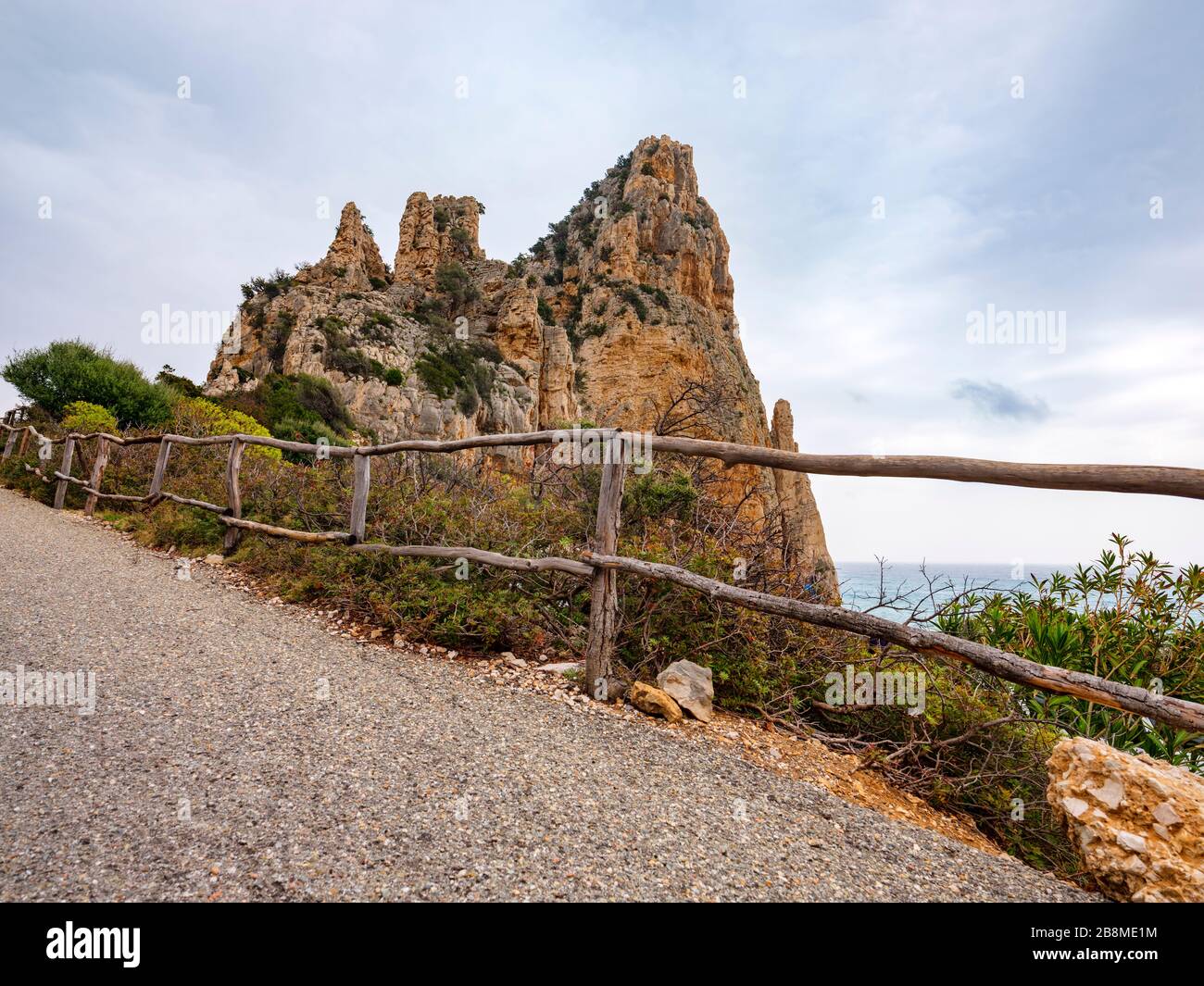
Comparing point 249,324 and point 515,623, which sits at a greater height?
point 249,324

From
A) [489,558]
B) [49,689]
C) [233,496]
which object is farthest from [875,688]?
[233,496]

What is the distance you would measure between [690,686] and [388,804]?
1.84 m

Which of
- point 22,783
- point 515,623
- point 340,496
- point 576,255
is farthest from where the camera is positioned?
point 576,255

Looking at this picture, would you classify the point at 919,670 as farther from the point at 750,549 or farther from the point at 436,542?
the point at 436,542

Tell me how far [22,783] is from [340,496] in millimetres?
3920

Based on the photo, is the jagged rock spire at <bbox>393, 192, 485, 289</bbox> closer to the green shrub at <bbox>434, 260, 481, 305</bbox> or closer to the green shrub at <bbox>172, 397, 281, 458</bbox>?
the green shrub at <bbox>434, 260, 481, 305</bbox>

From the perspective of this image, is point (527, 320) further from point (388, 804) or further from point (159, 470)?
point (388, 804)

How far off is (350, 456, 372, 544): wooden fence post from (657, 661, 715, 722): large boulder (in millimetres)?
3025

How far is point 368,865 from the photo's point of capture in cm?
161

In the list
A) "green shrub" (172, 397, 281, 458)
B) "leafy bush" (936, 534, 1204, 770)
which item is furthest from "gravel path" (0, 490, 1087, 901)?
"green shrub" (172, 397, 281, 458)

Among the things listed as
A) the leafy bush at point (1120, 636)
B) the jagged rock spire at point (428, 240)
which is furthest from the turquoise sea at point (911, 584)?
the jagged rock spire at point (428, 240)

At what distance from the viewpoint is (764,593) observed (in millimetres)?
2801

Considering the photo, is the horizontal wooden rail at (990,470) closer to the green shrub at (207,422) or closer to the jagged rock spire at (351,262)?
the green shrub at (207,422)
